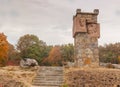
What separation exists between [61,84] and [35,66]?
476 cm

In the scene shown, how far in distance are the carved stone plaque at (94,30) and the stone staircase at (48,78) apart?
4.01 metres

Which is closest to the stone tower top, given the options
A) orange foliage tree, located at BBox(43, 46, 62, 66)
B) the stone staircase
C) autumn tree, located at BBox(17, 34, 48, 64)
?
the stone staircase

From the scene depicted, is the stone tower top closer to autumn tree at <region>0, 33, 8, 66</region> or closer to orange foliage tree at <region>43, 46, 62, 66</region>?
autumn tree at <region>0, 33, 8, 66</region>

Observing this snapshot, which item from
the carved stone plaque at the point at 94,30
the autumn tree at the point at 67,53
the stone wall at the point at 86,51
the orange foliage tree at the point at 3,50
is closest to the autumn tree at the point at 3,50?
the orange foliage tree at the point at 3,50

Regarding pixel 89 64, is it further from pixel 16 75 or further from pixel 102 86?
pixel 16 75

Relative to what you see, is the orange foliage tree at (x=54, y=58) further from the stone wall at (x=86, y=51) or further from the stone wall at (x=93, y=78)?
the stone wall at (x=93, y=78)

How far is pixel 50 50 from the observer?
48.3 m

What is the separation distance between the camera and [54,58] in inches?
1746

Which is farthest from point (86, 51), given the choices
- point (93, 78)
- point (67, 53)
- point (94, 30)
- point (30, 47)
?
point (67, 53)

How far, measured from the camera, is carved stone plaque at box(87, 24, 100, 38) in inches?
997

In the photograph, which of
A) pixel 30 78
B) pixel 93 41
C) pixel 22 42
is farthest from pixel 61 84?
pixel 22 42

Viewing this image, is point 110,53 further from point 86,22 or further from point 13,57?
point 86,22

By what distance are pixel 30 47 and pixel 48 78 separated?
19.5m

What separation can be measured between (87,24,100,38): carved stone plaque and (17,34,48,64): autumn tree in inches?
594
